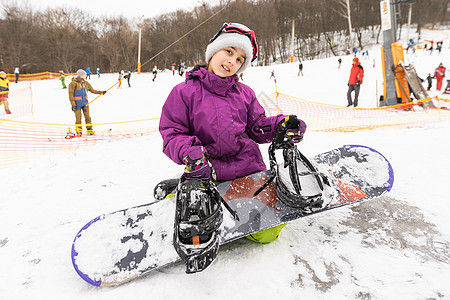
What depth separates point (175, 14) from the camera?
45531mm

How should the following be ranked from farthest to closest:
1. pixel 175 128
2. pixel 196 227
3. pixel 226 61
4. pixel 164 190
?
pixel 164 190
pixel 226 61
pixel 175 128
pixel 196 227

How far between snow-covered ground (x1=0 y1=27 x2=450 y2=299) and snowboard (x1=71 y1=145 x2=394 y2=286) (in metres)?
0.09

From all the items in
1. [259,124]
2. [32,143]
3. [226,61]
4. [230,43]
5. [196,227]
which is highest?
[230,43]

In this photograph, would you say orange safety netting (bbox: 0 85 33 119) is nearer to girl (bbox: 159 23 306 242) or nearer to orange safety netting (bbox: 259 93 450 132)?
orange safety netting (bbox: 259 93 450 132)

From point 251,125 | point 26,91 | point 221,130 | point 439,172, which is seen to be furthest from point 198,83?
point 26,91

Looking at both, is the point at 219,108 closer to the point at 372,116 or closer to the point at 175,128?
the point at 175,128

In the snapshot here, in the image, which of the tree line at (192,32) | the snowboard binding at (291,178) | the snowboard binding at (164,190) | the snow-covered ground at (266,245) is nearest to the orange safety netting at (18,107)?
the snow-covered ground at (266,245)

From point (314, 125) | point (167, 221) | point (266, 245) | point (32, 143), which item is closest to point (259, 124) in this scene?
point (266, 245)

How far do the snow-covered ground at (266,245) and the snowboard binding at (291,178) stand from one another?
11.8 inches

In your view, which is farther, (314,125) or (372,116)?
(372,116)

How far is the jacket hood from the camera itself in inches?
69.0

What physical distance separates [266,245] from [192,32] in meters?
42.1

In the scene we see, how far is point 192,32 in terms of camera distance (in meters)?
38.7

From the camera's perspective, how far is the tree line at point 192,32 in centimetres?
3694
